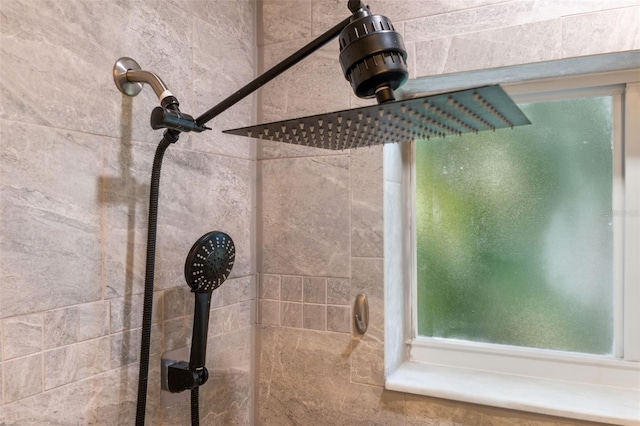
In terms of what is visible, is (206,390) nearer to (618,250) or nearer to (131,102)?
(131,102)

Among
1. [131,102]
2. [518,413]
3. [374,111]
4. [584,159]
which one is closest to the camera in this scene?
[374,111]

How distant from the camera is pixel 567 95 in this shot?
117cm

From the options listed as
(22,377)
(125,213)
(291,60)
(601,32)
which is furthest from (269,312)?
(601,32)

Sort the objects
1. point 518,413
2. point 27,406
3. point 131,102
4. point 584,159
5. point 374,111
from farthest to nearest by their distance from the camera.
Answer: point 584,159, point 518,413, point 131,102, point 27,406, point 374,111

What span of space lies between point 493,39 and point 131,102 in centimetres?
78

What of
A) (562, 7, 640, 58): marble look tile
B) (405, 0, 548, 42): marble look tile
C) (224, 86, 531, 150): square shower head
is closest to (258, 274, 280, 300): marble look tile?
(224, 86, 531, 150): square shower head

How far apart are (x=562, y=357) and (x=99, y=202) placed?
3.65 feet

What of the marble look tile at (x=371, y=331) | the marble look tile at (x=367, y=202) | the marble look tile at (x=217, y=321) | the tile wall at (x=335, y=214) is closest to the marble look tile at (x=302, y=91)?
the tile wall at (x=335, y=214)

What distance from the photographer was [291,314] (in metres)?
1.25

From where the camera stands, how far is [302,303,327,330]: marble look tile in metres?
1.21

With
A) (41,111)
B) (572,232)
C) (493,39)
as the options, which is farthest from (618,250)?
(41,111)

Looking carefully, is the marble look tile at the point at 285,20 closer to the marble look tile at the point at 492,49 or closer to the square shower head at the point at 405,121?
the marble look tile at the point at 492,49

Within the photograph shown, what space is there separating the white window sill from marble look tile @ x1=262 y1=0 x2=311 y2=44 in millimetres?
917

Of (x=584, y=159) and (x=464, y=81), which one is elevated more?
(x=464, y=81)
